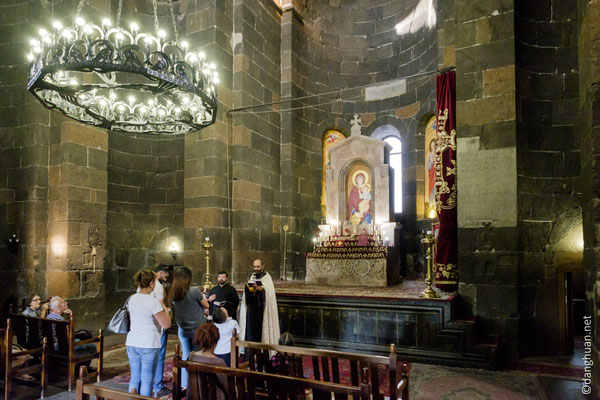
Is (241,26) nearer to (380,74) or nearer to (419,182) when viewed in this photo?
(380,74)

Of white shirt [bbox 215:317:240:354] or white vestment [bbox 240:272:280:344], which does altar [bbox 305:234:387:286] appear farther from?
white shirt [bbox 215:317:240:354]

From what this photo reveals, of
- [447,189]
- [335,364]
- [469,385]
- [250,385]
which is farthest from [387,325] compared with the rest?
[250,385]

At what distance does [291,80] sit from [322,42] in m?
2.12

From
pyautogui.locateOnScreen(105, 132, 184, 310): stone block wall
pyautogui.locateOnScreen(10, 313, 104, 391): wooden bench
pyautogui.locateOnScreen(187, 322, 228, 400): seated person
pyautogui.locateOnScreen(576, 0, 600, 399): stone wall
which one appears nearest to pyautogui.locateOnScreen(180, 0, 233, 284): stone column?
pyautogui.locateOnScreen(105, 132, 184, 310): stone block wall

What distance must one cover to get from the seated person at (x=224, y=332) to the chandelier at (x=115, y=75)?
249 centimetres

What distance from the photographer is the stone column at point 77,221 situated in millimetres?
7625

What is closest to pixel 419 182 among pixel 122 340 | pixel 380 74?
pixel 380 74

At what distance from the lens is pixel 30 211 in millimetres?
7891

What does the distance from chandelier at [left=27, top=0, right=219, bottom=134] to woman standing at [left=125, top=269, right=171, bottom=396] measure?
81.4 inches

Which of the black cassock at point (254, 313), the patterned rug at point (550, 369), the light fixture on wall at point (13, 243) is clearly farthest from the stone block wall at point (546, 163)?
the light fixture on wall at point (13, 243)

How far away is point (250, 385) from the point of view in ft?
8.86

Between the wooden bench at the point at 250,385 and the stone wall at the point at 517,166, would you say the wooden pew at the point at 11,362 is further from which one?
the stone wall at the point at 517,166

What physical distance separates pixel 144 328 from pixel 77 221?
4621 mm

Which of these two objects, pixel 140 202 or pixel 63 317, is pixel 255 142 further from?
pixel 63 317
